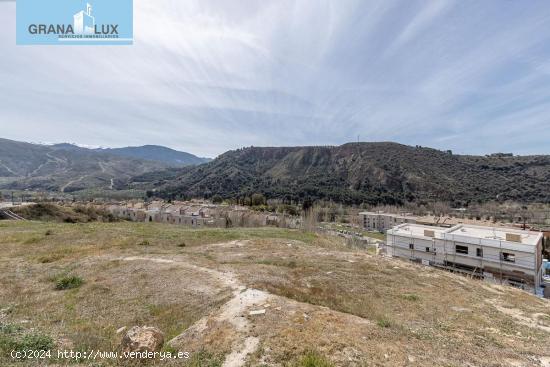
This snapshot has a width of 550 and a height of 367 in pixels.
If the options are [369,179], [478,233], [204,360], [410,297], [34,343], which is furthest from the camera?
[369,179]

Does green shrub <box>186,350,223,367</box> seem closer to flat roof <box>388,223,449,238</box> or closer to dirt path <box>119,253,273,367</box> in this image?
dirt path <box>119,253,273,367</box>

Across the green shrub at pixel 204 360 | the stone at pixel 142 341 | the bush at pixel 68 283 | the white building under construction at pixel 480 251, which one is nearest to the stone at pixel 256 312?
the green shrub at pixel 204 360

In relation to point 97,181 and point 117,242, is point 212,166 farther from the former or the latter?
point 117,242

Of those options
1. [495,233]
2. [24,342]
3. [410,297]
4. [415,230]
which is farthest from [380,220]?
[24,342]

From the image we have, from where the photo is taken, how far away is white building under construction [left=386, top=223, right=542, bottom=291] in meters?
29.6

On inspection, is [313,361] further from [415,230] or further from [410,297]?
[415,230]

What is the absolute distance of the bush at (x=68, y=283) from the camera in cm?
1112

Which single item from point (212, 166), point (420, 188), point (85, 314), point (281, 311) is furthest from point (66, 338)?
point (212, 166)

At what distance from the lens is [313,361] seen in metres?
5.71

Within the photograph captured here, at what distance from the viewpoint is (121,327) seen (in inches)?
310

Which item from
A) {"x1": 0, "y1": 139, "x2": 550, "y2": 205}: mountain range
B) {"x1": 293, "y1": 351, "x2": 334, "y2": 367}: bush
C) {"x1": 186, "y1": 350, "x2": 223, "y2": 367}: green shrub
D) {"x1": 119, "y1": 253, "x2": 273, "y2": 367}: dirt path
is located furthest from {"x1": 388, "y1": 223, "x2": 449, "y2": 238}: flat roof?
{"x1": 0, "y1": 139, "x2": 550, "y2": 205}: mountain range

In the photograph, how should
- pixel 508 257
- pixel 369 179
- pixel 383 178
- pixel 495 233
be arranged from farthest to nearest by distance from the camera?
1. pixel 369 179
2. pixel 383 178
3. pixel 495 233
4. pixel 508 257

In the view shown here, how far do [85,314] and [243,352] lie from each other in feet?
21.3

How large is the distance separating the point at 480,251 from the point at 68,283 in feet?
141
